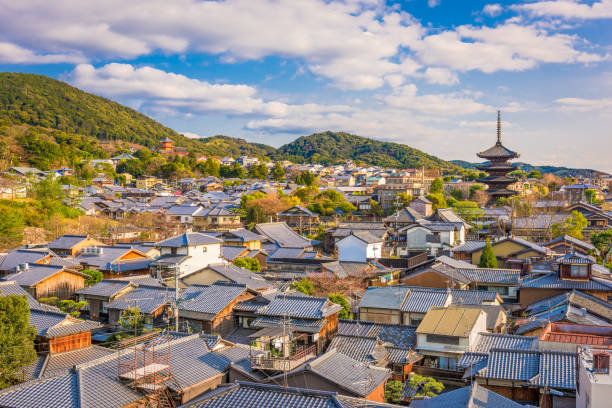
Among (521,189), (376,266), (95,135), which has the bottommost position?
(376,266)

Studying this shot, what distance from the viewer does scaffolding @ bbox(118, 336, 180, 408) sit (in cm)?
1006

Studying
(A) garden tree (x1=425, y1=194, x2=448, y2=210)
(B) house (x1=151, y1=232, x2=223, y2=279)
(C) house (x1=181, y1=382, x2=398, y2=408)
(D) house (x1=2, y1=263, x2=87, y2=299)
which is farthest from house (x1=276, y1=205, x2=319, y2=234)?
(C) house (x1=181, y1=382, x2=398, y2=408)

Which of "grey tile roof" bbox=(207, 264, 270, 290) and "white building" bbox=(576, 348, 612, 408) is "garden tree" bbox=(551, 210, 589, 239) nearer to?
"grey tile roof" bbox=(207, 264, 270, 290)

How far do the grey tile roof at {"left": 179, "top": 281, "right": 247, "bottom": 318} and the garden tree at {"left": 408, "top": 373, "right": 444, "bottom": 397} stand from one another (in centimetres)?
732

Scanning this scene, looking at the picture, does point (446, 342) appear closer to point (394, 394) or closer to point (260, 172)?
point (394, 394)

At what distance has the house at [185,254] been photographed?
83.0 ft

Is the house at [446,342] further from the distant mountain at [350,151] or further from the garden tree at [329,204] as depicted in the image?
the distant mountain at [350,151]

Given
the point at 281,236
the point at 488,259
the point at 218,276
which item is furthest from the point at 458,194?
the point at 218,276

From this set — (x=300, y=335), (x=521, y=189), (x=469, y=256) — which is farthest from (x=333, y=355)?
(x=521, y=189)

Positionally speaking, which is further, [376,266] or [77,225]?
[77,225]

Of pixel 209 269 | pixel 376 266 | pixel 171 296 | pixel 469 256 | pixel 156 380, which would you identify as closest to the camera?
pixel 156 380

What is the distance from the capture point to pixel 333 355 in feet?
39.0

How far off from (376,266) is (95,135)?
100445 millimetres

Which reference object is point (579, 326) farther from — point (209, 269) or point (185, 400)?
point (209, 269)
